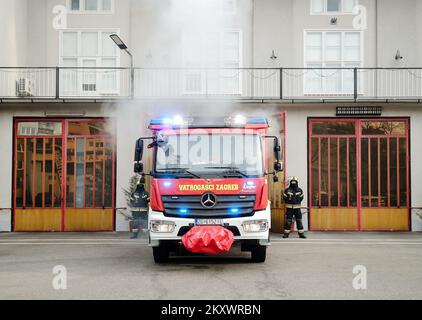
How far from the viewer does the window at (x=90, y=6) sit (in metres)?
19.4

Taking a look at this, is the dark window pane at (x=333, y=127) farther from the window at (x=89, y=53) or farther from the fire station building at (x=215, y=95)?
the window at (x=89, y=53)

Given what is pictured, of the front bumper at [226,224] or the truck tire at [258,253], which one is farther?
the truck tire at [258,253]

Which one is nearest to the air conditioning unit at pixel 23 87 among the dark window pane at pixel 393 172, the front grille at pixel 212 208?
the front grille at pixel 212 208

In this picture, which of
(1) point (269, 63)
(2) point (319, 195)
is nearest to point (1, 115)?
Answer: (1) point (269, 63)

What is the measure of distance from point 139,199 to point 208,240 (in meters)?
6.69

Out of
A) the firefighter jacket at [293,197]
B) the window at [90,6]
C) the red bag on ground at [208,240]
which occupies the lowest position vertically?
the red bag on ground at [208,240]

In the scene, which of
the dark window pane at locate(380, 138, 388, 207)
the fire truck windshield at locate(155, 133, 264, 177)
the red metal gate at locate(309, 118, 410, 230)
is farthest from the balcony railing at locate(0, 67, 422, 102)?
the fire truck windshield at locate(155, 133, 264, 177)

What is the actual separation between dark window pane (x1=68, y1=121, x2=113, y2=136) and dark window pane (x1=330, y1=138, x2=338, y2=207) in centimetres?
692

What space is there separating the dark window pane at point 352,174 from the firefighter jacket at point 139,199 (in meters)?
6.34

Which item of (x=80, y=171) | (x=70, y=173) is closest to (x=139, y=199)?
(x=80, y=171)

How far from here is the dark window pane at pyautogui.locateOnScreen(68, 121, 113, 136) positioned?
18.0m

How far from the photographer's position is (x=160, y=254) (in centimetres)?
1107

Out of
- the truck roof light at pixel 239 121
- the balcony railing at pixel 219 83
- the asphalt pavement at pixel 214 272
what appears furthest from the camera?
the balcony railing at pixel 219 83

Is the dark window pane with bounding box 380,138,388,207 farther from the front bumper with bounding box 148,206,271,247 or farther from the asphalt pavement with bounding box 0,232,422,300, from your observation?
the front bumper with bounding box 148,206,271,247
